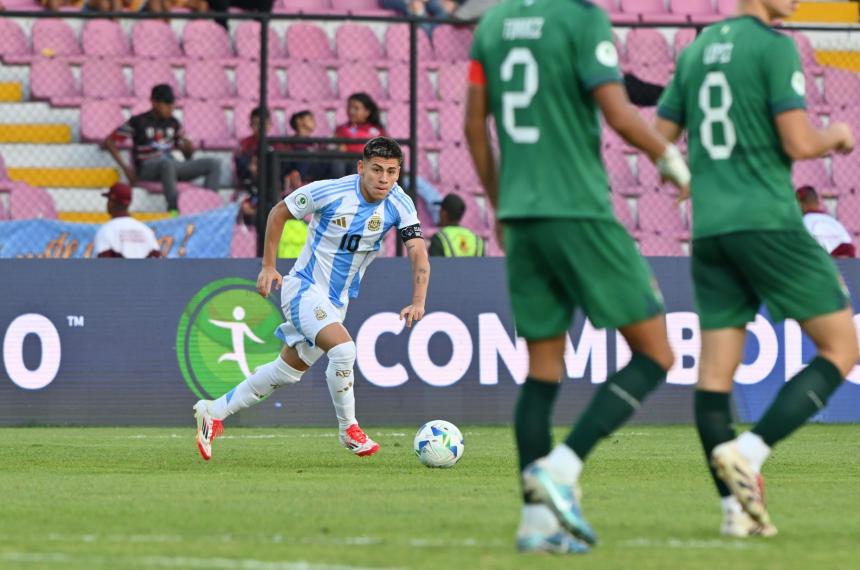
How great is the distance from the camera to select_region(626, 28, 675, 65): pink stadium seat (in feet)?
59.4

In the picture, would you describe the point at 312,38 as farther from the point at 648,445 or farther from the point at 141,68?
the point at 648,445

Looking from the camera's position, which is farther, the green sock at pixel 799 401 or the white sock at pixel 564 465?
the green sock at pixel 799 401

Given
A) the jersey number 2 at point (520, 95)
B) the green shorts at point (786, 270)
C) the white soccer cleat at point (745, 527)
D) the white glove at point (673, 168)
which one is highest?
the jersey number 2 at point (520, 95)

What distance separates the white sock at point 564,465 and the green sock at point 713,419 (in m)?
1.04

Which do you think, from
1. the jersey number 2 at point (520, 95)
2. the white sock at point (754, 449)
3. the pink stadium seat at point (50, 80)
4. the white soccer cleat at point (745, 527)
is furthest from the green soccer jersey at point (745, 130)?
the pink stadium seat at point (50, 80)

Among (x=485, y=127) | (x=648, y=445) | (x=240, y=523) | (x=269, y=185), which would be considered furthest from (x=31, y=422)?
(x=485, y=127)

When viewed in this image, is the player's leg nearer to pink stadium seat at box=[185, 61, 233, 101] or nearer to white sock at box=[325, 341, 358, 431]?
white sock at box=[325, 341, 358, 431]

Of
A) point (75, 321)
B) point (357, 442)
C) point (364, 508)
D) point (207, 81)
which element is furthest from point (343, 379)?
point (207, 81)

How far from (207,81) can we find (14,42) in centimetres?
215

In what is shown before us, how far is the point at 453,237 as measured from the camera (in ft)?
48.8

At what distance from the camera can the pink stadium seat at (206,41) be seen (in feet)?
59.7

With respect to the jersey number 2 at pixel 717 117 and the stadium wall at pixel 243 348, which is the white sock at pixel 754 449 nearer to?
the jersey number 2 at pixel 717 117

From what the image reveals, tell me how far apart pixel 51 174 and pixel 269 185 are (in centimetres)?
370

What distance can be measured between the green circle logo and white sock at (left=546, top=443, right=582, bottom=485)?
841cm
